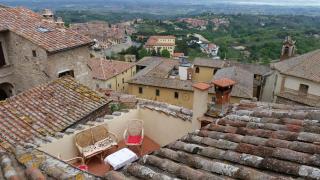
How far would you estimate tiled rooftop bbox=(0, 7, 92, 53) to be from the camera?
1154 cm

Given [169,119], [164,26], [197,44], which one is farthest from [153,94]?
[164,26]

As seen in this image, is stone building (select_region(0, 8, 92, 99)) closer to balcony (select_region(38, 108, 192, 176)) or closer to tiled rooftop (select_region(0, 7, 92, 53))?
tiled rooftop (select_region(0, 7, 92, 53))

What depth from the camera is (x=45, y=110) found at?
8383 mm

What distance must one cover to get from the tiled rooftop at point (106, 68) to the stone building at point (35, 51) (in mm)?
24158

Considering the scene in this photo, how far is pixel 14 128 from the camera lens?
7371mm

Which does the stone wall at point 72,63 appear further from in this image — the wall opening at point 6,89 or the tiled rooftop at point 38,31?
the wall opening at point 6,89

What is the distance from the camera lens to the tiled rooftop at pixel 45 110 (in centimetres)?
725

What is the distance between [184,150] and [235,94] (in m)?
24.6

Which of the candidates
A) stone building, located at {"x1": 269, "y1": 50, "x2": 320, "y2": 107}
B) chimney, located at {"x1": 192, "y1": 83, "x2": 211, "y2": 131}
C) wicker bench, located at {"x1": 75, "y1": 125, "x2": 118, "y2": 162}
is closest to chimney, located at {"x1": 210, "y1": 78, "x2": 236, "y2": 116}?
chimney, located at {"x1": 192, "y1": 83, "x2": 211, "y2": 131}

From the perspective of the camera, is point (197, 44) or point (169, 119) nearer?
point (169, 119)

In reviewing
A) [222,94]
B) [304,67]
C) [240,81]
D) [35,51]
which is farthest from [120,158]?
[240,81]

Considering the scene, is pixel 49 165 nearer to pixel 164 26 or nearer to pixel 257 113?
pixel 257 113

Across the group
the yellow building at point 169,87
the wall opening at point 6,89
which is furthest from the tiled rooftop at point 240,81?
the wall opening at point 6,89

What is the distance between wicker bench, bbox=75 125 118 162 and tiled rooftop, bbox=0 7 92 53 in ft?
15.9
